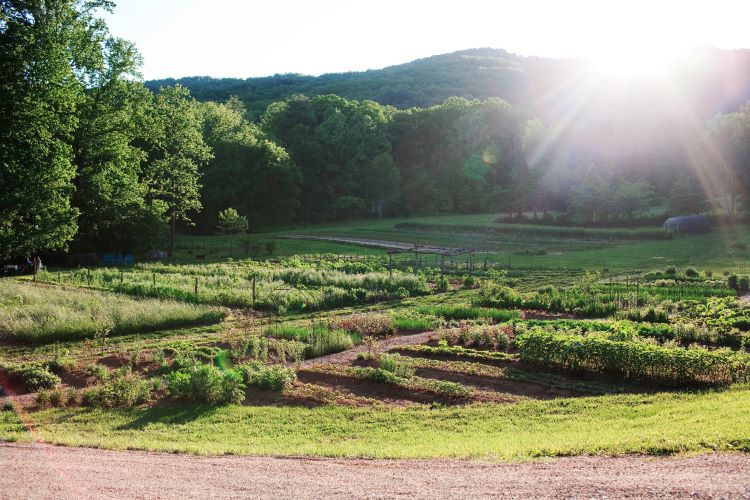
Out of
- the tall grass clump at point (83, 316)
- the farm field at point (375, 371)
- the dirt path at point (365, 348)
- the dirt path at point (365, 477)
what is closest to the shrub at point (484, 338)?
the farm field at point (375, 371)

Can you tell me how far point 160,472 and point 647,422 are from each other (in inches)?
357

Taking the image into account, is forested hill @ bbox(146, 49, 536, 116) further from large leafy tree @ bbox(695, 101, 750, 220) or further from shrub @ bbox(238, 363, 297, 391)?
shrub @ bbox(238, 363, 297, 391)

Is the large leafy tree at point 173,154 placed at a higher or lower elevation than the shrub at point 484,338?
higher

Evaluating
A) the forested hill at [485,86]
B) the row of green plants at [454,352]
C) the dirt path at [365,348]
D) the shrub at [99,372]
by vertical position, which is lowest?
the dirt path at [365,348]

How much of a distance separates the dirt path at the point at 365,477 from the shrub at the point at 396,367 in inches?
244

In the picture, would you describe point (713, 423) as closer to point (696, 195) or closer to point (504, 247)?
point (504, 247)

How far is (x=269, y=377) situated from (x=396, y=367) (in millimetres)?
3372

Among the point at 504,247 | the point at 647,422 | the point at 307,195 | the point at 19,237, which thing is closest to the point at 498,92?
the point at 307,195

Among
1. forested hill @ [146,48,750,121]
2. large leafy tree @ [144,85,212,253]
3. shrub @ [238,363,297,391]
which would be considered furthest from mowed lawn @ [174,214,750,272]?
forested hill @ [146,48,750,121]

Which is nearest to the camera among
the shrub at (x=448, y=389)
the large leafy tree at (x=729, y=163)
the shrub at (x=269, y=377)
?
the shrub at (x=448, y=389)

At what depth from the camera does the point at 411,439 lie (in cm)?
1286

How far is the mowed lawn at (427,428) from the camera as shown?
1138 centimetres

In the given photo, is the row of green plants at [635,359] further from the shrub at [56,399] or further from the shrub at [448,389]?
the shrub at [56,399]

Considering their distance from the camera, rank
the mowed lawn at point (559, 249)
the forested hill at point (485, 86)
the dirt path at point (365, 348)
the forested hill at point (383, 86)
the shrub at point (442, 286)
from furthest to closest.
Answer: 1. the forested hill at point (383, 86)
2. the forested hill at point (485, 86)
3. the mowed lawn at point (559, 249)
4. the shrub at point (442, 286)
5. the dirt path at point (365, 348)
